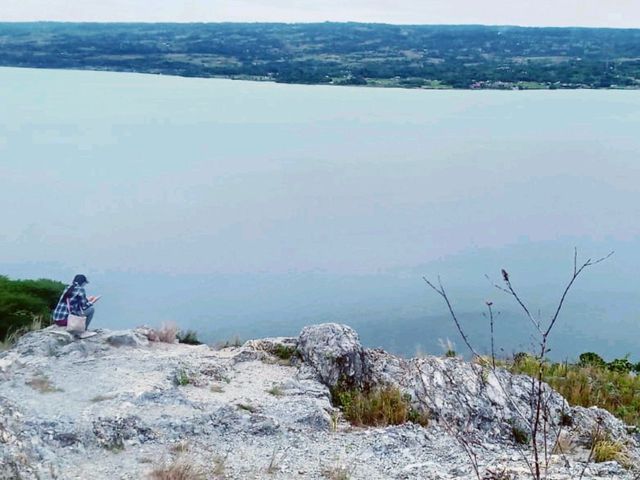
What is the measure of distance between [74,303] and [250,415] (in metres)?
2.65

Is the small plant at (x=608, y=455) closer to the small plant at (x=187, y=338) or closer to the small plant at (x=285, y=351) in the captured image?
the small plant at (x=285, y=351)

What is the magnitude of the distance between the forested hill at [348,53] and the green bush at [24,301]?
196 feet

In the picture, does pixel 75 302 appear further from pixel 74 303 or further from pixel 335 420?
pixel 335 420

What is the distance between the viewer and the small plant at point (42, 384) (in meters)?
6.47

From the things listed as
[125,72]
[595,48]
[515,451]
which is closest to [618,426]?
[515,451]

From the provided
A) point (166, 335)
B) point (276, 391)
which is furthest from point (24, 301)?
point (276, 391)

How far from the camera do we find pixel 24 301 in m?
10.6

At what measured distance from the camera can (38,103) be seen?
166 ft

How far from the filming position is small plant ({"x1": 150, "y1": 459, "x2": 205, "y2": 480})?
4703mm

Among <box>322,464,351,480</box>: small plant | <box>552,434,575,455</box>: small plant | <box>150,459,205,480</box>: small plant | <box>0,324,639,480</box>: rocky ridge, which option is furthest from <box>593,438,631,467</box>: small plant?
<box>150,459,205,480</box>: small plant

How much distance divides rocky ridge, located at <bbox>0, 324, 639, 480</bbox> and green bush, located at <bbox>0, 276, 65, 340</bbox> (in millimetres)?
2262

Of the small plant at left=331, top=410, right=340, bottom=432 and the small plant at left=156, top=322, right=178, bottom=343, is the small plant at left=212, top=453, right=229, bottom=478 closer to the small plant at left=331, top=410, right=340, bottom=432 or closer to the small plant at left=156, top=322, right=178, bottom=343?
the small plant at left=331, top=410, right=340, bottom=432

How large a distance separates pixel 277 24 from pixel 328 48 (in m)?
38.3

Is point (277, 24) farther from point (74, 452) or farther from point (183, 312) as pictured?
point (74, 452)
